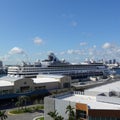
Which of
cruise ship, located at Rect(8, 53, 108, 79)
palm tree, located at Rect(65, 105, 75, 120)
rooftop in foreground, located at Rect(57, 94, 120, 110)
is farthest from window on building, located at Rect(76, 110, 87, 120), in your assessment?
cruise ship, located at Rect(8, 53, 108, 79)

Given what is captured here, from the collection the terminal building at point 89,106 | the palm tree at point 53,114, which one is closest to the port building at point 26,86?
the terminal building at point 89,106

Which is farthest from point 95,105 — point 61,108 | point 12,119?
point 12,119

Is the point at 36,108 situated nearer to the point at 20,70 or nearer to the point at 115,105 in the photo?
the point at 115,105

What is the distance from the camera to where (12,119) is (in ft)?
176

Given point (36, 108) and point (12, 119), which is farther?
point (36, 108)

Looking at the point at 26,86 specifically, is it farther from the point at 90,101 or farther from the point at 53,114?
the point at 90,101

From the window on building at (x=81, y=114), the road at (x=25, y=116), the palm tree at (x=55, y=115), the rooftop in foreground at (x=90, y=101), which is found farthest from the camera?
the road at (x=25, y=116)

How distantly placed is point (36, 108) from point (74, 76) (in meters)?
75.9

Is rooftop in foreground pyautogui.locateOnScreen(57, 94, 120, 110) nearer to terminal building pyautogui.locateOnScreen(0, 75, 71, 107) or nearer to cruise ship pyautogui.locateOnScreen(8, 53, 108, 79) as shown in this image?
terminal building pyautogui.locateOnScreen(0, 75, 71, 107)

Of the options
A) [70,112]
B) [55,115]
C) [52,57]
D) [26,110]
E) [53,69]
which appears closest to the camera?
[70,112]

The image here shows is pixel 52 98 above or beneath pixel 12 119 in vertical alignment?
above

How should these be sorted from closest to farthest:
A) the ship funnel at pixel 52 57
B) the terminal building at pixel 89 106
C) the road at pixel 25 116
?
the terminal building at pixel 89 106 < the road at pixel 25 116 < the ship funnel at pixel 52 57

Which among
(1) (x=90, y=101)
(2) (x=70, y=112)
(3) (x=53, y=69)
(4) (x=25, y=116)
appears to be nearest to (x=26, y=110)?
(4) (x=25, y=116)

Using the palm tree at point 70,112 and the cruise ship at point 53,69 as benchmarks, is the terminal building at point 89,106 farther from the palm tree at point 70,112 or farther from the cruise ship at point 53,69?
the cruise ship at point 53,69
